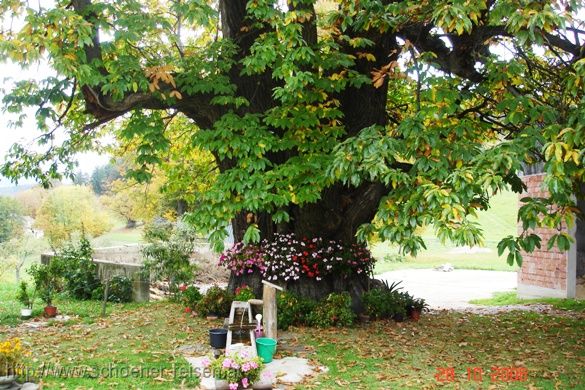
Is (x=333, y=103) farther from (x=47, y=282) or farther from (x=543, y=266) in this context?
(x=543, y=266)

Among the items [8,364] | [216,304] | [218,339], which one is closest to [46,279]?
[216,304]

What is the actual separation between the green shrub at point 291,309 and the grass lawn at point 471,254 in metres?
10.7

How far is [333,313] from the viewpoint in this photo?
30.2 feet

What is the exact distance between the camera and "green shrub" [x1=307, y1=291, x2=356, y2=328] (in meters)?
9.17

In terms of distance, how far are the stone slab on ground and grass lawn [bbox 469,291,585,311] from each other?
8.08 m

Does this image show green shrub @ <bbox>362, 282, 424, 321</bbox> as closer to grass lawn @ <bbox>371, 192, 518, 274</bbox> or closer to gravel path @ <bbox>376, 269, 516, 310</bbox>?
gravel path @ <bbox>376, 269, 516, 310</bbox>

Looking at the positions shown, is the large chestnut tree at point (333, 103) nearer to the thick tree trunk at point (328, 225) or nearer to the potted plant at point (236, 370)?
the thick tree trunk at point (328, 225)

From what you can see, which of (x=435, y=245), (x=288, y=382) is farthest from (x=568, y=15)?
(x=435, y=245)

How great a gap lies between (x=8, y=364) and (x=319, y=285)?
18.5ft

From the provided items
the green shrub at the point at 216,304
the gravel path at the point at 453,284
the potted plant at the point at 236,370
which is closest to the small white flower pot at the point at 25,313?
the green shrub at the point at 216,304

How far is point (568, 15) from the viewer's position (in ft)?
17.4

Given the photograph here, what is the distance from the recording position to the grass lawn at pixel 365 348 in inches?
247

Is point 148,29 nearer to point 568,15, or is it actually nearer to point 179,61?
point 179,61

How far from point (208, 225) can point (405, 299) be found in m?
4.74
